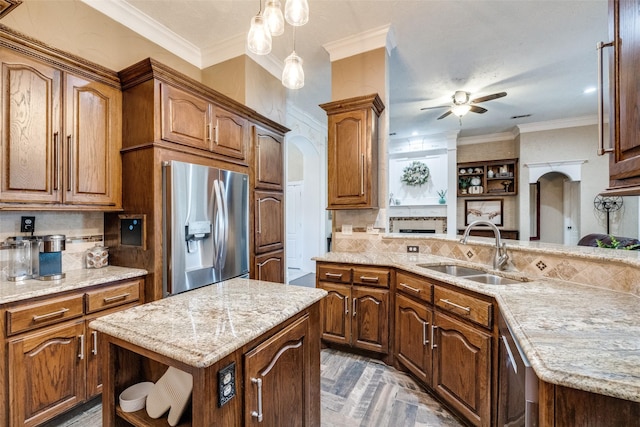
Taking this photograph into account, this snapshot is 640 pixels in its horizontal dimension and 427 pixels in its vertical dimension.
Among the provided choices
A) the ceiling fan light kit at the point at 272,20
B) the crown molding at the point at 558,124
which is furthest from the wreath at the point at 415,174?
the ceiling fan light kit at the point at 272,20

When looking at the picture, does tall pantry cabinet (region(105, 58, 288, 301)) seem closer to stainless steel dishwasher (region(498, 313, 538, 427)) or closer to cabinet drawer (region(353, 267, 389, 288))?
cabinet drawer (region(353, 267, 389, 288))

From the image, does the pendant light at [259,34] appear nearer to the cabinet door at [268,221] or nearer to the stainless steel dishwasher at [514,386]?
the cabinet door at [268,221]

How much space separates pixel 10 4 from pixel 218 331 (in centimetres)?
174

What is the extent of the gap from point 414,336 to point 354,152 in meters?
1.69

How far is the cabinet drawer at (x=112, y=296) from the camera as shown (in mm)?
1798

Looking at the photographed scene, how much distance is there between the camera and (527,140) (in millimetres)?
5832

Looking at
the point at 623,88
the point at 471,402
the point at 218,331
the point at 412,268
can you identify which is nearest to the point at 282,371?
the point at 218,331

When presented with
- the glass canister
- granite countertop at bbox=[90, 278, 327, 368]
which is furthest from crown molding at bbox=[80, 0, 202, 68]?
granite countertop at bbox=[90, 278, 327, 368]

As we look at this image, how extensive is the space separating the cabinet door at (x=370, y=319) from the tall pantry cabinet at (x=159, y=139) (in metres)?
1.11

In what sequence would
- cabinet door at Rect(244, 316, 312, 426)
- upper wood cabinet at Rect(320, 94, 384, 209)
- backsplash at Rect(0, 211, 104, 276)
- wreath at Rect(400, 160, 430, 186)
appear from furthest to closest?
wreath at Rect(400, 160, 430, 186) < upper wood cabinet at Rect(320, 94, 384, 209) < backsplash at Rect(0, 211, 104, 276) < cabinet door at Rect(244, 316, 312, 426)

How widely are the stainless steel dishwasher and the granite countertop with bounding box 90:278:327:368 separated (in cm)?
81

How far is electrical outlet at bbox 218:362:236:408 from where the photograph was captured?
31.9 inches

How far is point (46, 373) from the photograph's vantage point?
1.61 metres

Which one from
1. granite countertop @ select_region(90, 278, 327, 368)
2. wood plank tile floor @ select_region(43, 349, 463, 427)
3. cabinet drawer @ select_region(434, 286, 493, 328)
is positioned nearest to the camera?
granite countertop @ select_region(90, 278, 327, 368)
